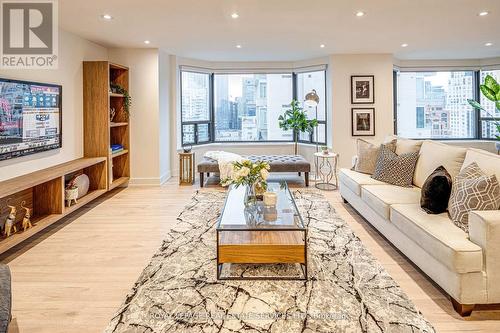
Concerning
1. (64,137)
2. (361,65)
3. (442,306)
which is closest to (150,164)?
(64,137)

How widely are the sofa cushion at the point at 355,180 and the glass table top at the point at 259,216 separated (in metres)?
1.03

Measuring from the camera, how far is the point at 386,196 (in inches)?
142

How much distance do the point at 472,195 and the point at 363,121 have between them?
4897mm

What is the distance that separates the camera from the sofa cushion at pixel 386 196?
11.2ft

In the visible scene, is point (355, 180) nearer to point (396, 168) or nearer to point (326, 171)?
point (396, 168)

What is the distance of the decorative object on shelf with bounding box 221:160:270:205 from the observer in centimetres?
341

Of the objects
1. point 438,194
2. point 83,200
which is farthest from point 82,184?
point 438,194

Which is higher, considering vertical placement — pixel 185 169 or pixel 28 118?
pixel 28 118

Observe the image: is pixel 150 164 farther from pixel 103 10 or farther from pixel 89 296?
pixel 89 296

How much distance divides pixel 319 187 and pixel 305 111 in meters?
2.30

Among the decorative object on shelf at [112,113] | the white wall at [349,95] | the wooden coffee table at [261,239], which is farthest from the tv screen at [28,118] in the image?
the white wall at [349,95]

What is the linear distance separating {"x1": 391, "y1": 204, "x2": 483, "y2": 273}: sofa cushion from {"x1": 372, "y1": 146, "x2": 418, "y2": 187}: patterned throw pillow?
39.7 inches

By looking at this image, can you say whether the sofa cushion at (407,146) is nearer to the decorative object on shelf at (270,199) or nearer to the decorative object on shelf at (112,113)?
the decorative object on shelf at (270,199)

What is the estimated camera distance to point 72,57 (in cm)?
518
